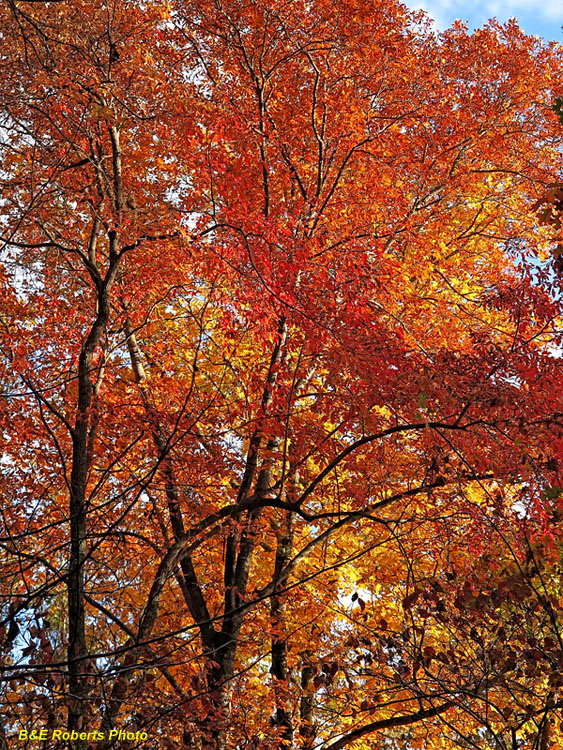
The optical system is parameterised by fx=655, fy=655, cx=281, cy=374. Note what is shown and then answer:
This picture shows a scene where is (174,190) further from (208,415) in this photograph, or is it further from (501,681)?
(501,681)

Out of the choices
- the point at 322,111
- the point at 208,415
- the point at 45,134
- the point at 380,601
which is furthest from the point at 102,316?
the point at 380,601

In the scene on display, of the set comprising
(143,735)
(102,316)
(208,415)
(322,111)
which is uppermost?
(322,111)

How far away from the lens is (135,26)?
314 inches

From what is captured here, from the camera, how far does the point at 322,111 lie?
10.9 meters

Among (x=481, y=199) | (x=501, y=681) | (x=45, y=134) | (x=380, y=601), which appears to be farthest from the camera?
(x=481, y=199)

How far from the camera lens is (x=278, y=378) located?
386 inches

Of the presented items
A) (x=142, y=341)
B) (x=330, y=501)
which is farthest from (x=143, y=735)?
(x=142, y=341)

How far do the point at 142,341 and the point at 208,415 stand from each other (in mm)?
2410

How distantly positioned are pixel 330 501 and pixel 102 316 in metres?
6.30

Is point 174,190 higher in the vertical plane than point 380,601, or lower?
higher

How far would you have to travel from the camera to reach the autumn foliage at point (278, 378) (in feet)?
20.9

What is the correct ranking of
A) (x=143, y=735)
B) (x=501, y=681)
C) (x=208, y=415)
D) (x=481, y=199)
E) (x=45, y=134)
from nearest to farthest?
(x=501, y=681), (x=143, y=735), (x=45, y=134), (x=208, y=415), (x=481, y=199)

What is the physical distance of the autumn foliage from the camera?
6.38 m

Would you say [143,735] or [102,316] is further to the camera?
[102,316]
